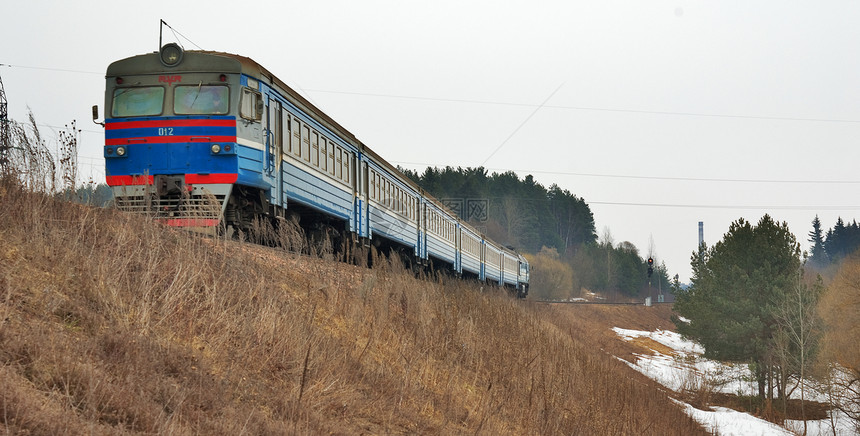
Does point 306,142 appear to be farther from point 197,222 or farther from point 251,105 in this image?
point 197,222

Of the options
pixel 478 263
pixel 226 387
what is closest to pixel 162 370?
pixel 226 387

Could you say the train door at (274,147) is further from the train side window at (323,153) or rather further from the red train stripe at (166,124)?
the train side window at (323,153)

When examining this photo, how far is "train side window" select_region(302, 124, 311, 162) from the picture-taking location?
1456cm

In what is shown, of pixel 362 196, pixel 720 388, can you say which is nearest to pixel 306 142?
pixel 362 196

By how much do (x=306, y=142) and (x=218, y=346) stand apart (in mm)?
8862

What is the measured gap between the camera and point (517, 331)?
13.7 meters

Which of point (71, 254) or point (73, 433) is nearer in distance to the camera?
point (73, 433)

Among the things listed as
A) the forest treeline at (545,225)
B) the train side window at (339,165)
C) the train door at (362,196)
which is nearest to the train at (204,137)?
the train side window at (339,165)

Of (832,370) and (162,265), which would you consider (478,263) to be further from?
(162,265)

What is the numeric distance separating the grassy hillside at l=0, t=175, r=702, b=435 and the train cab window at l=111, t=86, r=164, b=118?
3638mm

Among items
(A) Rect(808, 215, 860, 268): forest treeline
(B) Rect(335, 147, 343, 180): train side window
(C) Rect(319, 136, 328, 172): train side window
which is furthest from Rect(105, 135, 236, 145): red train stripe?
(A) Rect(808, 215, 860, 268): forest treeline

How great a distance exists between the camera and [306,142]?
14.7 metres

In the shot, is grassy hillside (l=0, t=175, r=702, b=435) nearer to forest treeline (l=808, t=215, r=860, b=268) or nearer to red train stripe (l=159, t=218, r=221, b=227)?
red train stripe (l=159, t=218, r=221, b=227)

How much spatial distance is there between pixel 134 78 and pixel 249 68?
1.98 m
